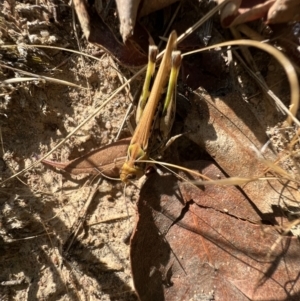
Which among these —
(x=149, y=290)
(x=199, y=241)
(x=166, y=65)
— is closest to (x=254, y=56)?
(x=166, y=65)

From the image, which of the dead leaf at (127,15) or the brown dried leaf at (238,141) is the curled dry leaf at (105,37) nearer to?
the dead leaf at (127,15)

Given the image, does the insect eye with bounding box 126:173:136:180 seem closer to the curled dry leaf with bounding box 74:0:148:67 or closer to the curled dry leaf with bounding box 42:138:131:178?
the curled dry leaf with bounding box 42:138:131:178

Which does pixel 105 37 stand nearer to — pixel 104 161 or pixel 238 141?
pixel 104 161

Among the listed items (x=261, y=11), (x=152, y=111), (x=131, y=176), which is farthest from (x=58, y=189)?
(x=261, y=11)

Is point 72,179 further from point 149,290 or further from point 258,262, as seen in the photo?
point 258,262

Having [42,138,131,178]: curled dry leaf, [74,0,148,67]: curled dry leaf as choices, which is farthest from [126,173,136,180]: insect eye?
[74,0,148,67]: curled dry leaf

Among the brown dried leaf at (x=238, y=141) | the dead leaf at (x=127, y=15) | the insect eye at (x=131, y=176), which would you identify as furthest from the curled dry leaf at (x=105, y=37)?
the insect eye at (x=131, y=176)
